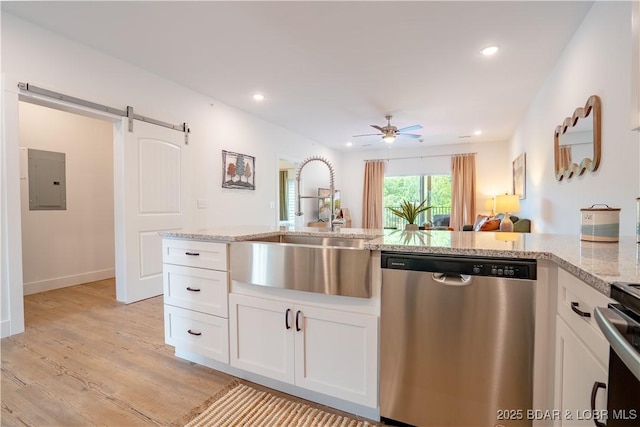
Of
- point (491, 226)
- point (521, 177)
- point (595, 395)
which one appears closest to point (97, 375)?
point (595, 395)

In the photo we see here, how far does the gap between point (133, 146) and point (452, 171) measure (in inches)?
260

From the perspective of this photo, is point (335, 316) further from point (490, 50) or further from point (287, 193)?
point (287, 193)

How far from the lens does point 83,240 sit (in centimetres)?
400

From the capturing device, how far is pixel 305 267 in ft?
4.75

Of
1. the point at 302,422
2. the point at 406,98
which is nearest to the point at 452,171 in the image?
the point at 406,98

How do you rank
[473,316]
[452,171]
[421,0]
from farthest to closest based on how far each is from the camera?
[452,171] → [421,0] → [473,316]

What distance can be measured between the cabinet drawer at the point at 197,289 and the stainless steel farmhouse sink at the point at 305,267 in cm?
13

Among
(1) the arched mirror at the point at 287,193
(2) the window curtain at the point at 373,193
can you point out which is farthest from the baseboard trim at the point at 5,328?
(2) the window curtain at the point at 373,193

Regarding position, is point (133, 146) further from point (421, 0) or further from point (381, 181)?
point (381, 181)

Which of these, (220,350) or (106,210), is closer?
(220,350)

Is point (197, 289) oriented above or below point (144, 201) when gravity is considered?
below

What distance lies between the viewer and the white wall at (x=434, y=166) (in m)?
6.70

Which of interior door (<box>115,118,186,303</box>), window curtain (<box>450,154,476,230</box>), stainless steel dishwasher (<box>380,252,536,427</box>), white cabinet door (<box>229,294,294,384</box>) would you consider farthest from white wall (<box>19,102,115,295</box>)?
window curtain (<box>450,154,476,230</box>)

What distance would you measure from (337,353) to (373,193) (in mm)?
6619
